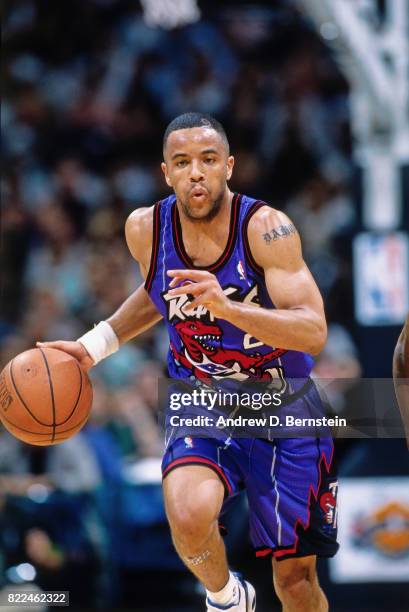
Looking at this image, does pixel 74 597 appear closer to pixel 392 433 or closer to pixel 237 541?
pixel 237 541

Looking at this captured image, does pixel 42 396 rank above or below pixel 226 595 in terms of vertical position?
above

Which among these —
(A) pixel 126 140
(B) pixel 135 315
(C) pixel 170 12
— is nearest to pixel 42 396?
(B) pixel 135 315

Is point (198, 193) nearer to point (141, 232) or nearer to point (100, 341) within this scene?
point (141, 232)

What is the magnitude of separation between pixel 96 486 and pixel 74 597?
686 mm

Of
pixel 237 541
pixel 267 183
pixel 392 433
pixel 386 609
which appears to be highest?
pixel 267 183

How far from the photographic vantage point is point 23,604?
5246 millimetres

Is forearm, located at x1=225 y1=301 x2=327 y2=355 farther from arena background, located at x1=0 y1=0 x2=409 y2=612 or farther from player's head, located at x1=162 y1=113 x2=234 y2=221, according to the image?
arena background, located at x1=0 y1=0 x2=409 y2=612

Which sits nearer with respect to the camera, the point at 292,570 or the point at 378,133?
the point at 292,570

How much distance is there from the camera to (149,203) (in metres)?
8.58

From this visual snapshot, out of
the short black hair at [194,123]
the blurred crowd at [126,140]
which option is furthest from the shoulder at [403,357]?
the blurred crowd at [126,140]

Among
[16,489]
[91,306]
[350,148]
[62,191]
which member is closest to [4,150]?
[62,191]

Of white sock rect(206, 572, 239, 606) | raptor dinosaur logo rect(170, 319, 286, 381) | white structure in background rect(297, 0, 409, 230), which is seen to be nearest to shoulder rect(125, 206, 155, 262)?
raptor dinosaur logo rect(170, 319, 286, 381)

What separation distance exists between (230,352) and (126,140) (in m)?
5.11

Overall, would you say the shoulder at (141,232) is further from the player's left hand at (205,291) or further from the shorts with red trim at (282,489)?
the shorts with red trim at (282,489)
